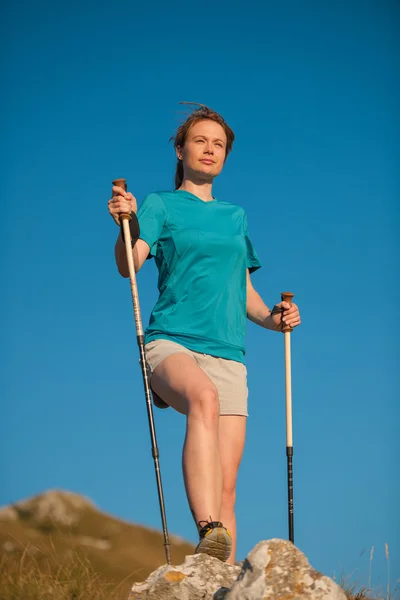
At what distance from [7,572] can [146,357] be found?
1.82 m

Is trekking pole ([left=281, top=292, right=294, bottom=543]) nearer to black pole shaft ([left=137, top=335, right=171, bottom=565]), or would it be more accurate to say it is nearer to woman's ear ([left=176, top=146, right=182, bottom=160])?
black pole shaft ([left=137, top=335, right=171, bottom=565])

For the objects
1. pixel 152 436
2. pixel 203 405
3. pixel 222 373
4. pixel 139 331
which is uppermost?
pixel 139 331

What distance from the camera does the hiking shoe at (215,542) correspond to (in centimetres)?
571

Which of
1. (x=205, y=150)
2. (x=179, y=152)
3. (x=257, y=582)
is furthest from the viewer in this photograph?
(x=179, y=152)

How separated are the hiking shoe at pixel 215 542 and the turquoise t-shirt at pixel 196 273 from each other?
149cm

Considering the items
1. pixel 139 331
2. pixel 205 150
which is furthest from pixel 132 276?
pixel 205 150

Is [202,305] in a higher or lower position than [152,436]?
higher

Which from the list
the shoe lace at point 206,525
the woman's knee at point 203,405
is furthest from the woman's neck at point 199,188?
the shoe lace at point 206,525

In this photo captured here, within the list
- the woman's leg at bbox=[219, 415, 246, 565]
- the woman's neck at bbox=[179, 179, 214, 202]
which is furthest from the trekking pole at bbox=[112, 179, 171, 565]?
the woman's neck at bbox=[179, 179, 214, 202]

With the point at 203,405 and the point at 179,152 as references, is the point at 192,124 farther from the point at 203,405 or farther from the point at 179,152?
the point at 203,405

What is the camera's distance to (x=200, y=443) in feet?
20.0

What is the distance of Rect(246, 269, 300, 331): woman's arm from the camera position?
7578 millimetres

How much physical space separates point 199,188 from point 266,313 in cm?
115

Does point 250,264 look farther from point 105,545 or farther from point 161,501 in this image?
point 105,545
